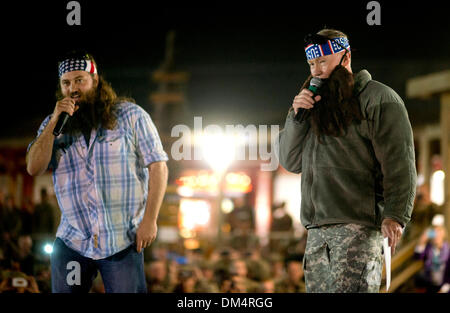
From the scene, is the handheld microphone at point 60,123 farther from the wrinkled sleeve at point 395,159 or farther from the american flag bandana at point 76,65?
the wrinkled sleeve at point 395,159

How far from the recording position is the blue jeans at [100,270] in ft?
10.0

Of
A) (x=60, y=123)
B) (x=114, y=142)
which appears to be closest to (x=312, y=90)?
(x=114, y=142)

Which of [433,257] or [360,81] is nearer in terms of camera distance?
[360,81]

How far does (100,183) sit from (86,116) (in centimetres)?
39

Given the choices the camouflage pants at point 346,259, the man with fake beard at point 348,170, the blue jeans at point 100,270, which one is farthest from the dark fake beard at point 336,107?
the blue jeans at point 100,270

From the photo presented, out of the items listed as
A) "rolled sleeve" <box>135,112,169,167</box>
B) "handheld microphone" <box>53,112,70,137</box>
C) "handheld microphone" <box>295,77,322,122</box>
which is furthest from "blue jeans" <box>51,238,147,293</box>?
"handheld microphone" <box>295,77,322,122</box>

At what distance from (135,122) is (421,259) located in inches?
246

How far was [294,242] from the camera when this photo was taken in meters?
12.7

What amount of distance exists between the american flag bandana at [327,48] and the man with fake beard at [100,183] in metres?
0.94

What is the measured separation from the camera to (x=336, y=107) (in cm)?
286

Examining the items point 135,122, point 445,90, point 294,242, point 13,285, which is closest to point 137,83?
point 294,242

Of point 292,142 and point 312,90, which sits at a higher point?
point 312,90

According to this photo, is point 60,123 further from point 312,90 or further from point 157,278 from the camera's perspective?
point 157,278
